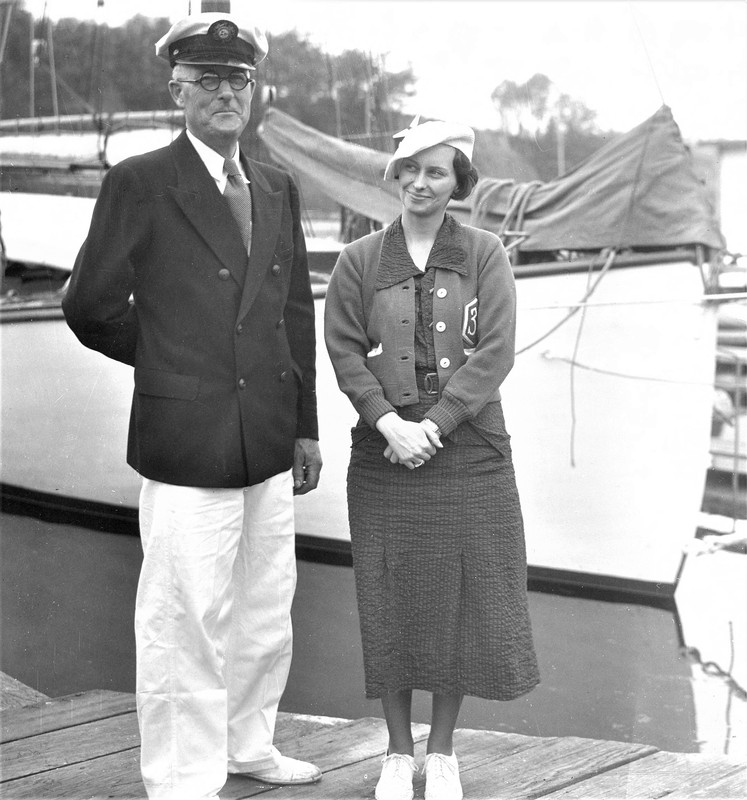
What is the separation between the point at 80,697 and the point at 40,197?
59.8 inches

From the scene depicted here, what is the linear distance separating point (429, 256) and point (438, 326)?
166 mm

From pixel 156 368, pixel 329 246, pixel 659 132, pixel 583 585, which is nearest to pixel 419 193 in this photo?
pixel 156 368

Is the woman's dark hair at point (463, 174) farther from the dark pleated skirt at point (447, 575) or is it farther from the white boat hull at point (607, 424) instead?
the white boat hull at point (607, 424)

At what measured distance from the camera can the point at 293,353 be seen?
2359 mm

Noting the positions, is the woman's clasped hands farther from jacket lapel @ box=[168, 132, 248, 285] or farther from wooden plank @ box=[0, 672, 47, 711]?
wooden plank @ box=[0, 672, 47, 711]

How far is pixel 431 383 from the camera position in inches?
88.3

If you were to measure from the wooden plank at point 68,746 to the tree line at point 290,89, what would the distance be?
70.8 inches

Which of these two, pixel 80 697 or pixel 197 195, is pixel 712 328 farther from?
pixel 80 697

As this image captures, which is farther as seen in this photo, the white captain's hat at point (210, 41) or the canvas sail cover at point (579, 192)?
the canvas sail cover at point (579, 192)

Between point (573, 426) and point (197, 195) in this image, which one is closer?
point (197, 195)

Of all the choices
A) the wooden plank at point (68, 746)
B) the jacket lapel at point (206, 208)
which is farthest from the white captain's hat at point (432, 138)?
the wooden plank at point (68, 746)

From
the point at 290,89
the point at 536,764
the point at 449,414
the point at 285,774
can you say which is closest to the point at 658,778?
the point at 536,764

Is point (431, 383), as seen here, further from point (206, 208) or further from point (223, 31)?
point (223, 31)

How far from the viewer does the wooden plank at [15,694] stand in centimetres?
298
